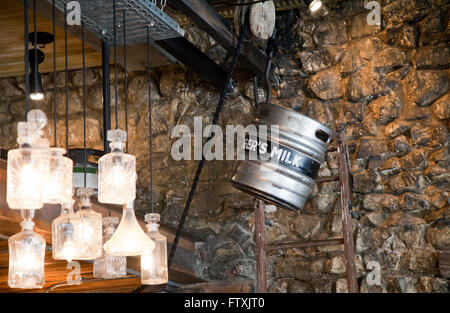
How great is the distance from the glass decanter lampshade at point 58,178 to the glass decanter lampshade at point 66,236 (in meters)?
0.16

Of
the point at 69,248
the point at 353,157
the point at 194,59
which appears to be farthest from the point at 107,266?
the point at 353,157

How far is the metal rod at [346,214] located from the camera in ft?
10.6

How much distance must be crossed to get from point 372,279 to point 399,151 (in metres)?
0.73

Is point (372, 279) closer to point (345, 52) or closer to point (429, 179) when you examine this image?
point (429, 179)

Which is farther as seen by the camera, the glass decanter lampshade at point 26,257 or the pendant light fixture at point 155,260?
the pendant light fixture at point 155,260

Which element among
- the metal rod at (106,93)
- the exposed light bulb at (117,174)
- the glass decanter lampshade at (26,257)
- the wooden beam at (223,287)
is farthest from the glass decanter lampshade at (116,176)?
the wooden beam at (223,287)

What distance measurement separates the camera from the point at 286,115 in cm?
295

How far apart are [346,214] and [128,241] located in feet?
5.01

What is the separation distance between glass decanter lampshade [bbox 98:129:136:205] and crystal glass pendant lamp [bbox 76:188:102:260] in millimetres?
158

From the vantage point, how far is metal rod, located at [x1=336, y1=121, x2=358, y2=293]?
10.6 ft

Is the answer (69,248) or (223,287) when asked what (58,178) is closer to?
(69,248)

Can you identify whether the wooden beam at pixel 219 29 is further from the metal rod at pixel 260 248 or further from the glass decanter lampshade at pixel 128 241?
the glass decanter lampshade at pixel 128 241

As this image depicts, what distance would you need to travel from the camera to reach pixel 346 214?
10.8 ft

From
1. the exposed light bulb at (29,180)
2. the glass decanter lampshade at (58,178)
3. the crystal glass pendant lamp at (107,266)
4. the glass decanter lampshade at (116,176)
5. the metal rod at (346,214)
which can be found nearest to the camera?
the exposed light bulb at (29,180)
